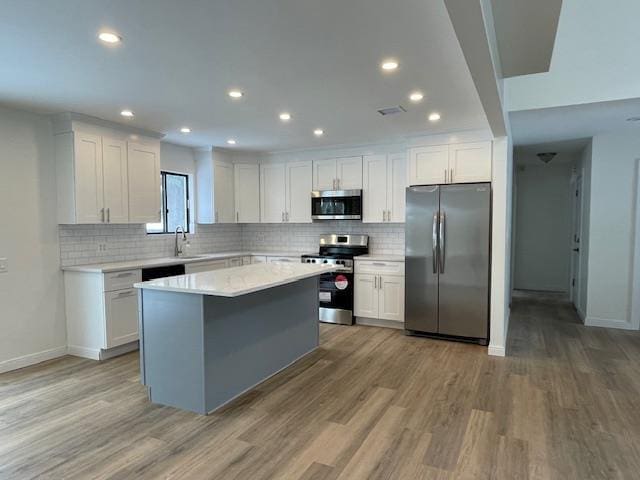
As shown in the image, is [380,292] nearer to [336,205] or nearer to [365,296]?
[365,296]

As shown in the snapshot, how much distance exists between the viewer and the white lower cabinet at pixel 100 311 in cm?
408

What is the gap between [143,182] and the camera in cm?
474

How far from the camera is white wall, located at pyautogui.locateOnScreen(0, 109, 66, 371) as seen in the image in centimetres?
380

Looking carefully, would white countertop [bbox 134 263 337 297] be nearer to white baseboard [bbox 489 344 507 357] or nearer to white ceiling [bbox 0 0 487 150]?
white ceiling [bbox 0 0 487 150]

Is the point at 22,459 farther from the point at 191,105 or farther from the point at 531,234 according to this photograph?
the point at 531,234

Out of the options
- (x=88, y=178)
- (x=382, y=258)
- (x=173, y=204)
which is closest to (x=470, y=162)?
(x=382, y=258)

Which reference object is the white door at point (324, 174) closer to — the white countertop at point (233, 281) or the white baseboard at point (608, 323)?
the white countertop at point (233, 281)

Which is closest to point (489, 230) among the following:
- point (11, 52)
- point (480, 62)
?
point (480, 62)

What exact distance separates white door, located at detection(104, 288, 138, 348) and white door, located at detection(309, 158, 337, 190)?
290 cm

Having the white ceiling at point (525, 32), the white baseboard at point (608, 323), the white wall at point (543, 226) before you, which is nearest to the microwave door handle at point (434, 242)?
the white ceiling at point (525, 32)

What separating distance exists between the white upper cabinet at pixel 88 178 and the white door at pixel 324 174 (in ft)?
9.26

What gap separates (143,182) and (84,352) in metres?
1.97

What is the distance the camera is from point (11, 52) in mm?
2518

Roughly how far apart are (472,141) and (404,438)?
338 centimetres
